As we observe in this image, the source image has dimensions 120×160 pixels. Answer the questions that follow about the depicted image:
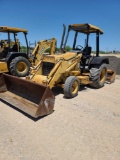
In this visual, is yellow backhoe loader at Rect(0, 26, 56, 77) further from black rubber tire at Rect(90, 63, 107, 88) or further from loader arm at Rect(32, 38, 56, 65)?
black rubber tire at Rect(90, 63, 107, 88)

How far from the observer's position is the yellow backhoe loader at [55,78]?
16.5 feet

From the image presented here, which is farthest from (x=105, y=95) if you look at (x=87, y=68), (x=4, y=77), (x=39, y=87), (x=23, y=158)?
(x=23, y=158)

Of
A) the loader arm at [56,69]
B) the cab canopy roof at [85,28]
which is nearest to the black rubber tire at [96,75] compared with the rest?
the loader arm at [56,69]

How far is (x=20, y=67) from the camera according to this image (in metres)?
9.52

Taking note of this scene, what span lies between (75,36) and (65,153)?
5.69 m

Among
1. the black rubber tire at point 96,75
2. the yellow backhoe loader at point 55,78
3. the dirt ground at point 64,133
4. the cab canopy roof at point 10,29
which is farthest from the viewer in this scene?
the cab canopy roof at point 10,29

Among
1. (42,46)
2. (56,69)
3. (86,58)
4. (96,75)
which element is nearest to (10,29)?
(42,46)

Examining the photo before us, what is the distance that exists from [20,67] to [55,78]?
3.96 metres

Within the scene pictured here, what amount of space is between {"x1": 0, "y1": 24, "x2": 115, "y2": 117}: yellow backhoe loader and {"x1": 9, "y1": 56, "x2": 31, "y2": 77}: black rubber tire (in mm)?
2433

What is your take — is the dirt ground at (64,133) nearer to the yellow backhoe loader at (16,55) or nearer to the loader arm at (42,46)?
the yellow backhoe loader at (16,55)

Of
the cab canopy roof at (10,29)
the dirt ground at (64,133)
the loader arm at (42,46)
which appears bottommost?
the dirt ground at (64,133)

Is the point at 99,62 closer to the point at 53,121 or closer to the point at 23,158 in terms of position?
the point at 53,121

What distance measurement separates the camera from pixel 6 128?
4000 millimetres

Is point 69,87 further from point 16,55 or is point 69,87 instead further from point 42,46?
point 42,46
